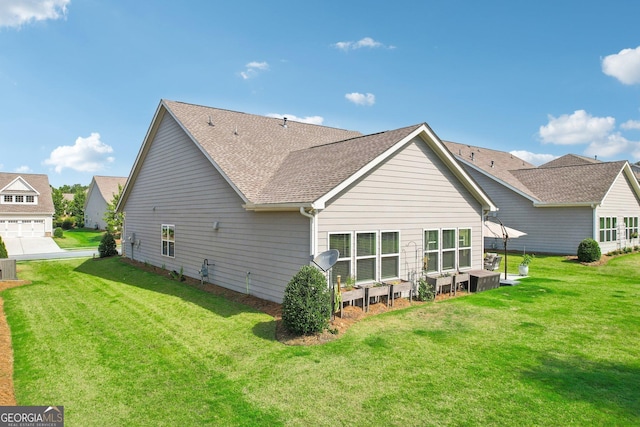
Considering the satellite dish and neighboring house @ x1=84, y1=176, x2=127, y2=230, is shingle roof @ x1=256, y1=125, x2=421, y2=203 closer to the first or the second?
the satellite dish

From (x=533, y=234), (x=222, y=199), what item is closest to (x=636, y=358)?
(x=222, y=199)

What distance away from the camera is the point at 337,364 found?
6.73m

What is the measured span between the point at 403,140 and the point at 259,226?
512cm

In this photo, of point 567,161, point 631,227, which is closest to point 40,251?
point 631,227

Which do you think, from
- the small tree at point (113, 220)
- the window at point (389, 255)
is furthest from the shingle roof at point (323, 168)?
the small tree at point (113, 220)

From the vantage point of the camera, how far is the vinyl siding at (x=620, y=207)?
2245 cm

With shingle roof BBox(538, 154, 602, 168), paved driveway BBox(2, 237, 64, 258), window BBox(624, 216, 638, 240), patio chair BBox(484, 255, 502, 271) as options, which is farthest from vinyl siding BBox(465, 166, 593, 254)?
paved driveway BBox(2, 237, 64, 258)

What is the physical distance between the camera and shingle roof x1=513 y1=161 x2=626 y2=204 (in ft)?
71.3

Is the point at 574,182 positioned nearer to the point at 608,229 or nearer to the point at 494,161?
the point at 608,229

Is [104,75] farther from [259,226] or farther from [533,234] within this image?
[533,234]

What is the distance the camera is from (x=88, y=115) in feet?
68.6

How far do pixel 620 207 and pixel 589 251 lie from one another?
756 centimetres

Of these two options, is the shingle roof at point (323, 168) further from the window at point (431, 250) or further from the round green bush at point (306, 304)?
the window at point (431, 250)

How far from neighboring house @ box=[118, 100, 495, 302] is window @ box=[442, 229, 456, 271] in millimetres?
37
